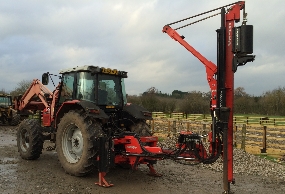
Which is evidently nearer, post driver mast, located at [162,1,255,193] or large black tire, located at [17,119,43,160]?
post driver mast, located at [162,1,255,193]

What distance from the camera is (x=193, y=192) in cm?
609

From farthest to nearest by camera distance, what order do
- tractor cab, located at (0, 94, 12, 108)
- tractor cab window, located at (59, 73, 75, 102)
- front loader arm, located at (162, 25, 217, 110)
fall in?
tractor cab, located at (0, 94, 12, 108) → tractor cab window, located at (59, 73, 75, 102) → front loader arm, located at (162, 25, 217, 110)

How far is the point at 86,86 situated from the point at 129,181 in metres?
2.47

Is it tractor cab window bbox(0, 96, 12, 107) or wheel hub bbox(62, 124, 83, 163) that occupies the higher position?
tractor cab window bbox(0, 96, 12, 107)

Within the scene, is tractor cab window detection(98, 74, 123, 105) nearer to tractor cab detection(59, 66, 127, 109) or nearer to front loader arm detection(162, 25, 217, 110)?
tractor cab detection(59, 66, 127, 109)

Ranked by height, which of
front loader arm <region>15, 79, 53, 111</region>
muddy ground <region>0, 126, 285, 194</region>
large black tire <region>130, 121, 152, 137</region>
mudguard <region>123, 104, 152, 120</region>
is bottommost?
muddy ground <region>0, 126, 285, 194</region>

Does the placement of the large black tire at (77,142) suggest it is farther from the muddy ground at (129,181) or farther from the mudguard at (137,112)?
the mudguard at (137,112)

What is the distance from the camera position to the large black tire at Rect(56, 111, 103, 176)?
6594 mm

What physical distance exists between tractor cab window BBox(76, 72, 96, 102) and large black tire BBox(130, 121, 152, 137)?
132cm

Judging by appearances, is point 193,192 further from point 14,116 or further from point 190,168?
point 14,116

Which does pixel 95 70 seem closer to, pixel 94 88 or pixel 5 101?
pixel 94 88

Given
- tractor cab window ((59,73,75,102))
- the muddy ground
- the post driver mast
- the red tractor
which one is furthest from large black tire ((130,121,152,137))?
the post driver mast

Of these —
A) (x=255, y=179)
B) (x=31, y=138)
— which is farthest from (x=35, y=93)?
(x=255, y=179)

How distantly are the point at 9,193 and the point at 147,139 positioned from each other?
296cm
